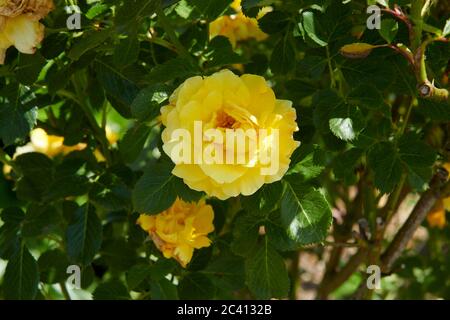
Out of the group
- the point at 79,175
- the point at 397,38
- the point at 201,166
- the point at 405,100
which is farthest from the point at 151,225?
the point at 405,100

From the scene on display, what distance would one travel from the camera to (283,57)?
1.21m

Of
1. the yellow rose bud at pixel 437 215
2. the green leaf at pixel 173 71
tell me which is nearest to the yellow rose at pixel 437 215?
the yellow rose bud at pixel 437 215

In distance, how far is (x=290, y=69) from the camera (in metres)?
1.22

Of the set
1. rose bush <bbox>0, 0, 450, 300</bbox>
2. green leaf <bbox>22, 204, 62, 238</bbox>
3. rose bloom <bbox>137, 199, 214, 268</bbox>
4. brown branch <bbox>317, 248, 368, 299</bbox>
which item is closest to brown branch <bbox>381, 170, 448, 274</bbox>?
rose bush <bbox>0, 0, 450, 300</bbox>

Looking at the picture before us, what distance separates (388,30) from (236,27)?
0.56 meters

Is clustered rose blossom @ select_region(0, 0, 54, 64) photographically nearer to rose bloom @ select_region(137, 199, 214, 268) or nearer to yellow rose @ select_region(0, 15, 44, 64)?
yellow rose @ select_region(0, 15, 44, 64)

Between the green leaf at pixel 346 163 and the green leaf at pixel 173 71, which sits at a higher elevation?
the green leaf at pixel 173 71

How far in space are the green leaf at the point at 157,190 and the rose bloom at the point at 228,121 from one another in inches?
3.0

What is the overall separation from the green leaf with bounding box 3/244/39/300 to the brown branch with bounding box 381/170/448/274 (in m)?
0.64

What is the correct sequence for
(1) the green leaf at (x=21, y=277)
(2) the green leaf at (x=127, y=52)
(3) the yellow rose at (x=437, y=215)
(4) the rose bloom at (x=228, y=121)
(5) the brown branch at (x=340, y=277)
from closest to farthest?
(4) the rose bloom at (x=228, y=121) < (2) the green leaf at (x=127, y=52) < (1) the green leaf at (x=21, y=277) < (3) the yellow rose at (x=437, y=215) < (5) the brown branch at (x=340, y=277)

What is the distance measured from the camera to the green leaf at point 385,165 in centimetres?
111

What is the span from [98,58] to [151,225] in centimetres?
27

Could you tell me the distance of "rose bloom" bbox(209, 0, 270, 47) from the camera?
146 cm

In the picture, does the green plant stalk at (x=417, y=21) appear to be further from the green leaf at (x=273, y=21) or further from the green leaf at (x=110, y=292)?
the green leaf at (x=110, y=292)
